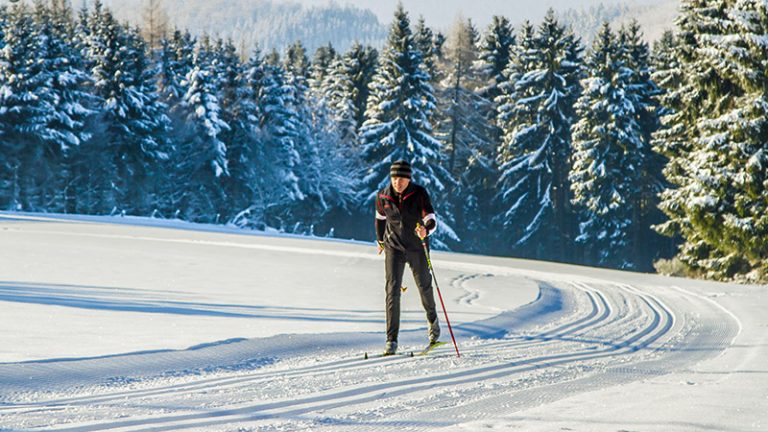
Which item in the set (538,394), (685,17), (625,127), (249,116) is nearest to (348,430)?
(538,394)

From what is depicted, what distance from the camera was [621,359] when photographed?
7902 mm

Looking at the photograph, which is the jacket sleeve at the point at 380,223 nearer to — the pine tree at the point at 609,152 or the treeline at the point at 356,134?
the treeline at the point at 356,134

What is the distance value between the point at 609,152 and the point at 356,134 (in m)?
17.2

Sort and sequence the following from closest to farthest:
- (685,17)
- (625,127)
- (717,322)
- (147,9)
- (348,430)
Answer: (348,430) < (717,322) < (685,17) < (625,127) < (147,9)

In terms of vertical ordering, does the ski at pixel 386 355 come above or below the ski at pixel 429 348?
below

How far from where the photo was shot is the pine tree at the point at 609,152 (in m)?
41.8

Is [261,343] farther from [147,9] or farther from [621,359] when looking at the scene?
[147,9]

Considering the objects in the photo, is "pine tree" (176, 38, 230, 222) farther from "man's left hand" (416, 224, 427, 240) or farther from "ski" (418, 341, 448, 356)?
"man's left hand" (416, 224, 427, 240)

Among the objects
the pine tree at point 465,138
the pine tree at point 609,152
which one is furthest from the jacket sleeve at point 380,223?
the pine tree at point 465,138

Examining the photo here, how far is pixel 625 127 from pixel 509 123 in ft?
30.2

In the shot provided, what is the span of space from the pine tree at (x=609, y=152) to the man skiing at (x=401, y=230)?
35516 millimetres

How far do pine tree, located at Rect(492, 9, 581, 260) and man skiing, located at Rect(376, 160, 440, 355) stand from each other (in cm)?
3912

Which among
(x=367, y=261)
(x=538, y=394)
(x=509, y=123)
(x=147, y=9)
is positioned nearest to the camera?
(x=538, y=394)

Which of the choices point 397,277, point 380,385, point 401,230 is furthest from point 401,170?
point 380,385
